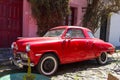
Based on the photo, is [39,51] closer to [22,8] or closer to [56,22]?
[56,22]

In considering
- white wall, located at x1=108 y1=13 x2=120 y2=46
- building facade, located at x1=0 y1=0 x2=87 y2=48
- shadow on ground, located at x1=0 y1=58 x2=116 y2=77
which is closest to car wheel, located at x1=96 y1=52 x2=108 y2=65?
shadow on ground, located at x1=0 y1=58 x2=116 y2=77

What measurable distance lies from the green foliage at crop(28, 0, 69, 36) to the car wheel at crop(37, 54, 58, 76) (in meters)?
3.53

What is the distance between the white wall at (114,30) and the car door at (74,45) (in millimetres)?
8194

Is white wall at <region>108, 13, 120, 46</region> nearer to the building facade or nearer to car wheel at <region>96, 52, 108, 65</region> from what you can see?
the building facade

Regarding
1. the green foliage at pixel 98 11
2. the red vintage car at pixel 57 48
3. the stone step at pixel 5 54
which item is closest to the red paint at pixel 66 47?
the red vintage car at pixel 57 48

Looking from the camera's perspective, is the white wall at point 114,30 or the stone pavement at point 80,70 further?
the white wall at point 114,30

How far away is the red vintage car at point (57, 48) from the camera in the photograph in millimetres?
7746

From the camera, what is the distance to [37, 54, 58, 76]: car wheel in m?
7.84

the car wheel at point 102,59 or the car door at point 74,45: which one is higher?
the car door at point 74,45

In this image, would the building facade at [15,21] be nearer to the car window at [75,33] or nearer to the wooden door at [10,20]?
the wooden door at [10,20]

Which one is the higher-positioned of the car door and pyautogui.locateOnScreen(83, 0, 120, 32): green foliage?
pyautogui.locateOnScreen(83, 0, 120, 32): green foliage

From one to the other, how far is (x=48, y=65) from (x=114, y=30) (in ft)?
33.4

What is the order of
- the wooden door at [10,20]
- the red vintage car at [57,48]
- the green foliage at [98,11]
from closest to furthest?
the red vintage car at [57,48] → the wooden door at [10,20] → the green foliage at [98,11]

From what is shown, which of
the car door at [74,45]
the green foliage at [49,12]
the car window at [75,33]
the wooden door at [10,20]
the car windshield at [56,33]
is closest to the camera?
the car door at [74,45]
